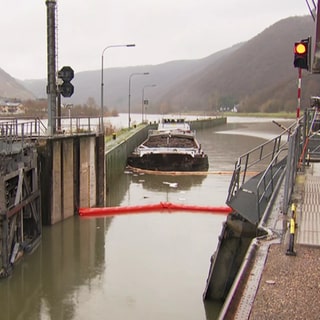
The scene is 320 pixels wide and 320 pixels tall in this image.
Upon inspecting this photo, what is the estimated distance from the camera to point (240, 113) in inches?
6875

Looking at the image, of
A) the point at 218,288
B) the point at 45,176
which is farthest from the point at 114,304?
the point at 45,176

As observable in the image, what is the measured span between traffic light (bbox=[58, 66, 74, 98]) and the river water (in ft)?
16.9

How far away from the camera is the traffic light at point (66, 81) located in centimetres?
1944

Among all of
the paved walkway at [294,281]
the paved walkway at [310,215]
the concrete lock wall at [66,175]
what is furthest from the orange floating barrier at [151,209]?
the paved walkway at [294,281]

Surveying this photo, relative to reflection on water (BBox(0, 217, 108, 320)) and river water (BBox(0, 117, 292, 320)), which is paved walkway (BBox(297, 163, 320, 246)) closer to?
river water (BBox(0, 117, 292, 320))

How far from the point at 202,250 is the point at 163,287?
3084 mm

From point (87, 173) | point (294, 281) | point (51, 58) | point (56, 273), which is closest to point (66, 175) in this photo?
point (87, 173)

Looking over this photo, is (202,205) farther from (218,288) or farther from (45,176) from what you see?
(218,288)

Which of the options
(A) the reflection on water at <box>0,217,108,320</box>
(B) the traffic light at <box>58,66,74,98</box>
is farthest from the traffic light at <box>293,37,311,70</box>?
(B) the traffic light at <box>58,66,74,98</box>

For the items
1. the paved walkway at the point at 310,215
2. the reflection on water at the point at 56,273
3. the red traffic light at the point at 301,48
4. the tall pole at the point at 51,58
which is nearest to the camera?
the paved walkway at the point at 310,215

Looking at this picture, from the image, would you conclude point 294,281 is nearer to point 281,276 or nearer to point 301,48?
point 281,276

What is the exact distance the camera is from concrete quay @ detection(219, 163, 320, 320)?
16.2ft

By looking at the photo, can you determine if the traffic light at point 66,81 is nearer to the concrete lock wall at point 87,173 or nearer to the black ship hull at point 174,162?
the concrete lock wall at point 87,173

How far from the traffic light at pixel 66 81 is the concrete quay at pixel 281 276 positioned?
1316 centimetres
